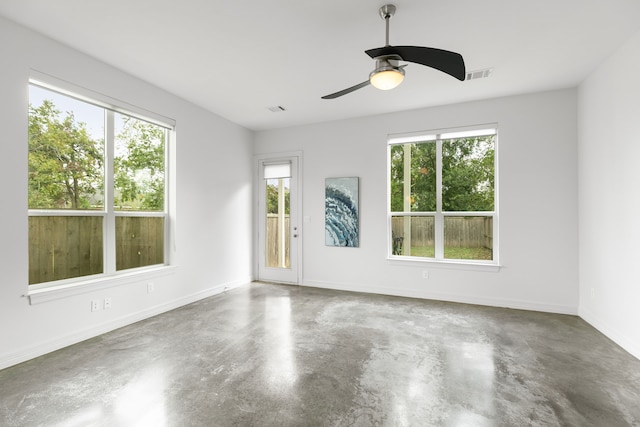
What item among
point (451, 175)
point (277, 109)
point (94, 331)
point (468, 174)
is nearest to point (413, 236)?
point (451, 175)

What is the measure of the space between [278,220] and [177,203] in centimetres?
200

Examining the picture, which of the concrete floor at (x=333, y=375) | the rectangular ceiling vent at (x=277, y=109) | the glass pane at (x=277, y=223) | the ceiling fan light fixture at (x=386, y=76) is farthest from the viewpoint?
the glass pane at (x=277, y=223)

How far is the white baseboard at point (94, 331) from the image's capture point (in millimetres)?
2633

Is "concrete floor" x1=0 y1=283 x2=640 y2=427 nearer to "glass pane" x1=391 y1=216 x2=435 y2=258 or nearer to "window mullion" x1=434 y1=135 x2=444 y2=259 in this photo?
"window mullion" x1=434 y1=135 x2=444 y2=259

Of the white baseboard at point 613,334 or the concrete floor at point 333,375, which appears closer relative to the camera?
the concrete floor at point 333,375

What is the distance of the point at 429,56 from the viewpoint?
2178 mm

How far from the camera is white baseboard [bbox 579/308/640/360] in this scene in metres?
2.85

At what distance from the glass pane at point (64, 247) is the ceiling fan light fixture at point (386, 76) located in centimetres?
328

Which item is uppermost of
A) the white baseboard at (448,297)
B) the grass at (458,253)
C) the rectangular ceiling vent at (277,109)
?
the rectangular ceiling vent at (277,109)

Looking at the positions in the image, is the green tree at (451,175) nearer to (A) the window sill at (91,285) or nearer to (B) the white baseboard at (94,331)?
(B) the white baseboard at (94,331)

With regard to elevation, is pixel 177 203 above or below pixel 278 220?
above

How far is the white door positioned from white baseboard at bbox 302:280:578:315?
576 millimetres

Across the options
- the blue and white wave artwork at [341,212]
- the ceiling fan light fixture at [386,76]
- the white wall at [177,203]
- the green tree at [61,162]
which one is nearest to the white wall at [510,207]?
the blue and white wave artwork at [341,212]

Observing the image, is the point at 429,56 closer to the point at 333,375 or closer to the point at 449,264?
the point at 333,375
